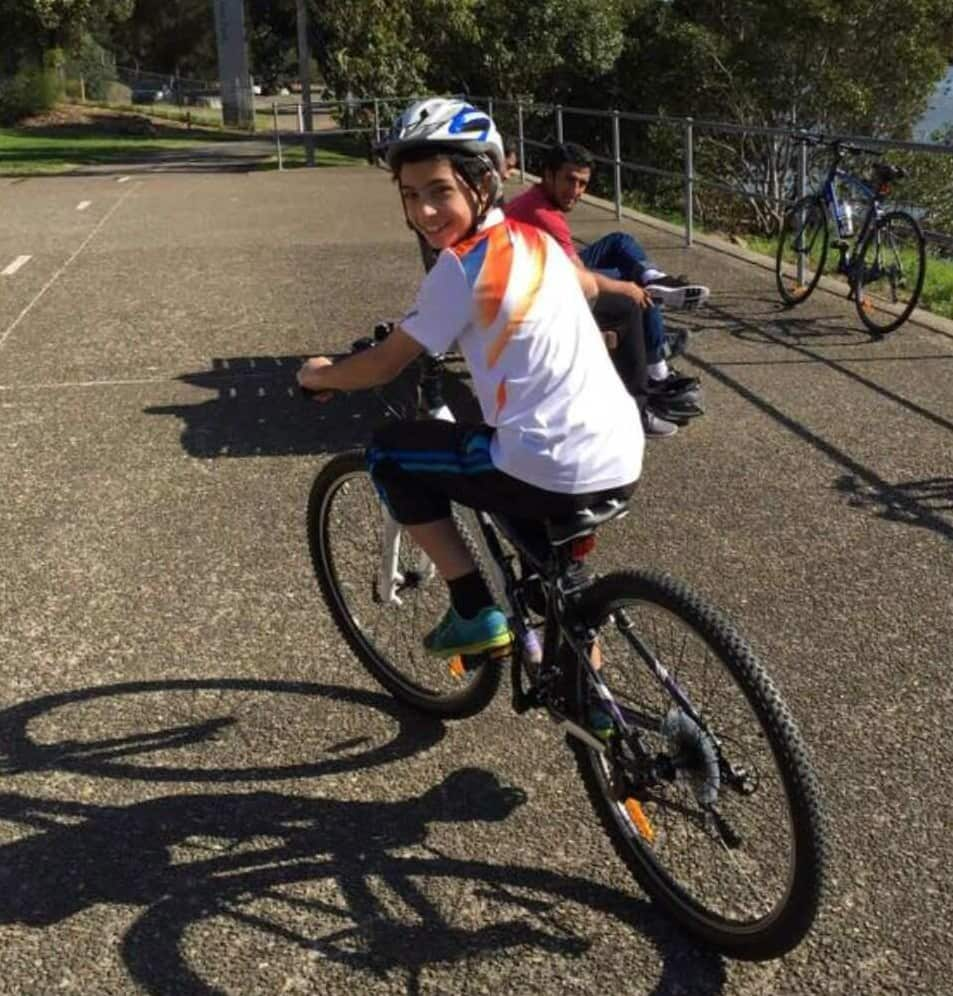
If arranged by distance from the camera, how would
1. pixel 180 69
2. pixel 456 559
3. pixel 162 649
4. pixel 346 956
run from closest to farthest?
1. pixel 346 956
2. pixel 456 559
3. pixel 162 649
4. pixel 180 69

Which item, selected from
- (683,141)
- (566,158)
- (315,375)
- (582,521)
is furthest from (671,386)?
(683,141)

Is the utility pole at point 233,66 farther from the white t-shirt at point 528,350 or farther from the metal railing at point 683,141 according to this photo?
the white t-shirt at point 528,350

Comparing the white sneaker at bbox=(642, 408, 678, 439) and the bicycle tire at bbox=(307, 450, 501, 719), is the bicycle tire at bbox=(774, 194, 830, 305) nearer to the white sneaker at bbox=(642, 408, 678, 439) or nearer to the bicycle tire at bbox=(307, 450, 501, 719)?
the white sneaker at bbox=(642, 408, 678, 439)

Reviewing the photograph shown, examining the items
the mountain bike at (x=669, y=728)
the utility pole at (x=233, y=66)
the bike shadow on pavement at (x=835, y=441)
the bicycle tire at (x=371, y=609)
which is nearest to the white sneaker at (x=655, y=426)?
the bike shadow on pavement at (x=835, y=441)

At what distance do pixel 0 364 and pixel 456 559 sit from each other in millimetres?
5989

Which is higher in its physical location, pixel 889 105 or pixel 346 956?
pixel 889 105

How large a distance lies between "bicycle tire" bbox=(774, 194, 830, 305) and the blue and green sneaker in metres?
6.55

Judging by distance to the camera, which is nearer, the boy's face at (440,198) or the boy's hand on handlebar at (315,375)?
the boy's face at (440,198)

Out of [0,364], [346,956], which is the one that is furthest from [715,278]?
[346,956]

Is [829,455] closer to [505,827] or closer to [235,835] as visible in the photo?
[505,827]

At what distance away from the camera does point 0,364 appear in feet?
26.9

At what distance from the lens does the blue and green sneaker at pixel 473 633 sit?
3131 mm

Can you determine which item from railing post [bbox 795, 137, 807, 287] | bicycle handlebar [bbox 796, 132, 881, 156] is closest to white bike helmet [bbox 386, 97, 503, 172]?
bicycle handlebar [bbox 796, 132, 881, 156]

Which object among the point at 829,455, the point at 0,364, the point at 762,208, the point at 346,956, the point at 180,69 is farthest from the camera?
the point at 180,69
